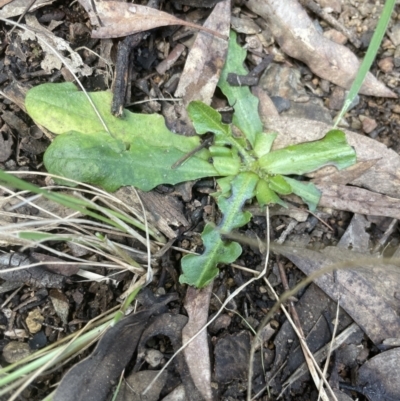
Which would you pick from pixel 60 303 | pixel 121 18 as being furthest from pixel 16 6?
pixel 60 303

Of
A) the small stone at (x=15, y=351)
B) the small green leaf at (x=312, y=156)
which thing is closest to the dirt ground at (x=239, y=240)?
the small stone at (x=15, y=351)

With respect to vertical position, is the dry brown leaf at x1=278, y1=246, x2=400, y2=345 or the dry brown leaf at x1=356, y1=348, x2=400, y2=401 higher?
the dry brown leaf at x1=278, y1=246, x2=400, y2=345

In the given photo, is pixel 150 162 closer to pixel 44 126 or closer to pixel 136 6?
pixel 44 126

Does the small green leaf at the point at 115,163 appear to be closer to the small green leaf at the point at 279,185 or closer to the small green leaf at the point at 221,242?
the small green leaf at the point at 221,242

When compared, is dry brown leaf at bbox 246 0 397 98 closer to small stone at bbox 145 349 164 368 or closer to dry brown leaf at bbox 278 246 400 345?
dry brown leaf at bbox 278 246 400 345

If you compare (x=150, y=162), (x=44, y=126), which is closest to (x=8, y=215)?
(x=44, y=126)

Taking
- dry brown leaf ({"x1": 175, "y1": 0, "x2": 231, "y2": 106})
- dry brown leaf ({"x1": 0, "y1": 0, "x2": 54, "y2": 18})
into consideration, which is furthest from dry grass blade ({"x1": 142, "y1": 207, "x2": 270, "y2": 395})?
dry brown leaf ({"x1": 0, "y1": 0, "x2": 54, "y2": 18})

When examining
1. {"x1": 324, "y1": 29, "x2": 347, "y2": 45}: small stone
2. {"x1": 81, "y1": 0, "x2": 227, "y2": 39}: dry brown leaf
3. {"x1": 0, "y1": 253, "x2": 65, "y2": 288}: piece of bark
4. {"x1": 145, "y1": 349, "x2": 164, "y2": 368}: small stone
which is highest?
{"x1": 324, "y1": 29, "x2": 347, "y2": 45}: small stone
